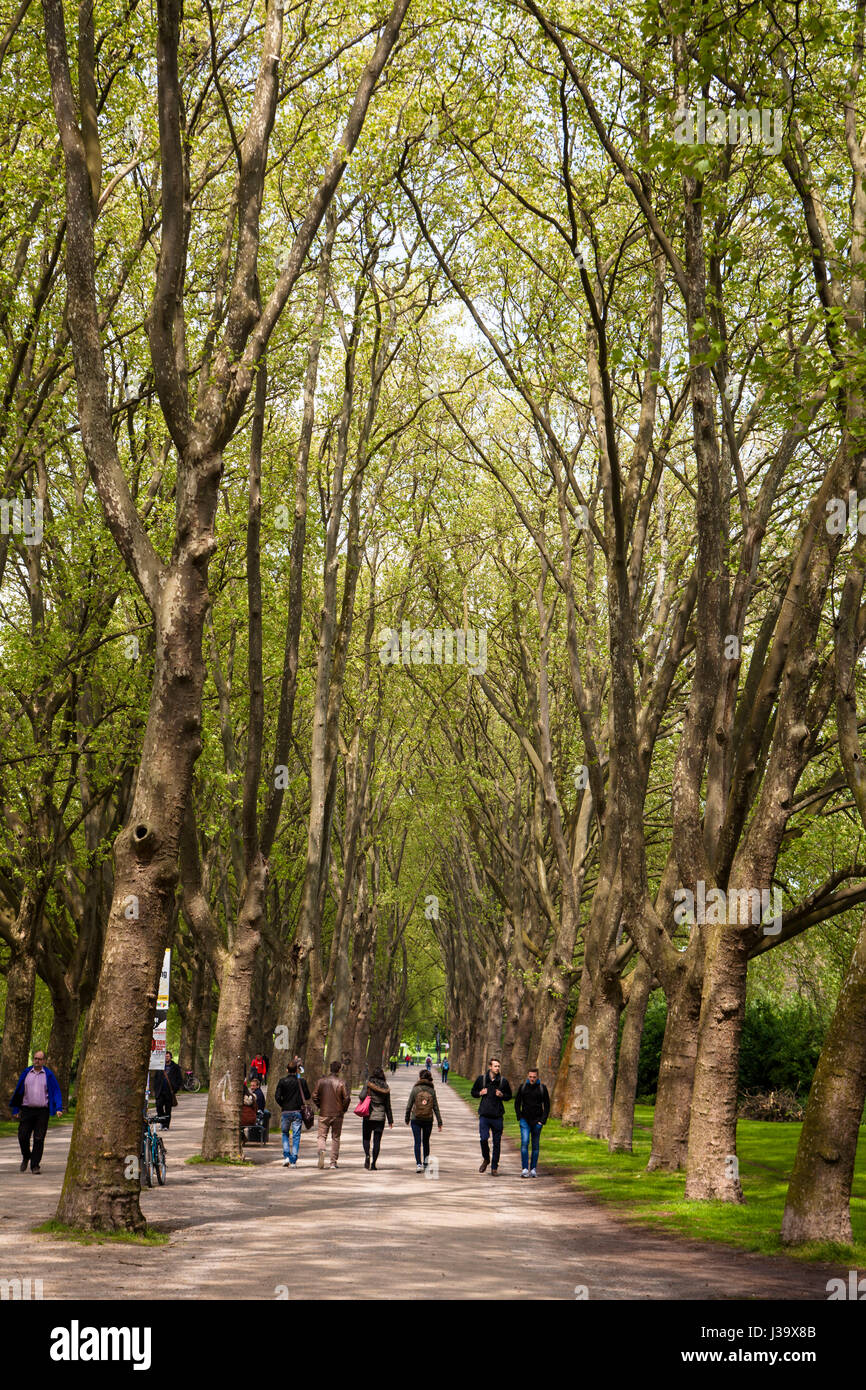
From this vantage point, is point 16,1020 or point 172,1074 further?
point 172,1074

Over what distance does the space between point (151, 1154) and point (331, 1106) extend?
483 centimetres

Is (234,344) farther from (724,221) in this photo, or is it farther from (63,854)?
(63,854)

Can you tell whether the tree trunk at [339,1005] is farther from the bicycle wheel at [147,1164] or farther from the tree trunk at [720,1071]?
the tree trunk at [720,1071]

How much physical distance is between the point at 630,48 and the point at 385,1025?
165ft

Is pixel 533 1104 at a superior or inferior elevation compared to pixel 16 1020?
inferior

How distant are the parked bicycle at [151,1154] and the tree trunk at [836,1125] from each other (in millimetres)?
7316

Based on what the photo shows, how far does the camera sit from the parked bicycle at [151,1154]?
1447 cm

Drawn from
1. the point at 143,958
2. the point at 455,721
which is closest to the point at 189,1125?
the point at 455,721

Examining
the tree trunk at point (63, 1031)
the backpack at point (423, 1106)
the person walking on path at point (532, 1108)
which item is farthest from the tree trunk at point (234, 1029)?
the tree trunk at point (63, 1031)

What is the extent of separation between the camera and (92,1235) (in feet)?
32.3

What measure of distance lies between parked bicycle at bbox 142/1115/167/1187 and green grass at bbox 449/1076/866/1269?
5.36 metres

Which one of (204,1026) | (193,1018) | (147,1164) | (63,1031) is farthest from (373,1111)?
(204,1026)

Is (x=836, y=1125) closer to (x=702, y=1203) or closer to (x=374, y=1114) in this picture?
(x=702, y=1203)

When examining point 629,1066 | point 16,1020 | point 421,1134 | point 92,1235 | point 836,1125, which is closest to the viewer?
point 92,1235
